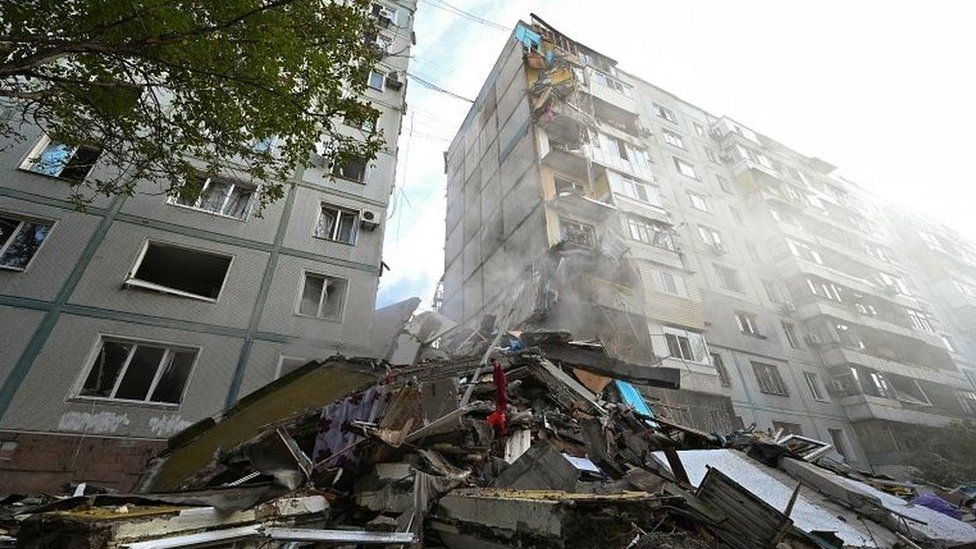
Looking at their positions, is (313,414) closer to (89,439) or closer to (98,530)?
(98,530)

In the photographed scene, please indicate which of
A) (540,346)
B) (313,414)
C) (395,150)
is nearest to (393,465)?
(313,414)

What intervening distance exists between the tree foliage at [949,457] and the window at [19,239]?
30725 mm

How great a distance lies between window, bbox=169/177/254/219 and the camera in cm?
1166

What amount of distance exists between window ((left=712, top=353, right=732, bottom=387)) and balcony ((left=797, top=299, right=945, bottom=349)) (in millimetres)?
9415

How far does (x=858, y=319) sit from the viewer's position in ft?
79.8

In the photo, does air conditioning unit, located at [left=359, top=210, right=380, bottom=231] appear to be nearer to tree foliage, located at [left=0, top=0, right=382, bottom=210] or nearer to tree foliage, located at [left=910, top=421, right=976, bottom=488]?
tree foliage, located at [left=0, top=0, right=382, bottom=210]

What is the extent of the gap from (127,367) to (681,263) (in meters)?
21.3

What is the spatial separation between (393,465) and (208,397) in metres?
7.20

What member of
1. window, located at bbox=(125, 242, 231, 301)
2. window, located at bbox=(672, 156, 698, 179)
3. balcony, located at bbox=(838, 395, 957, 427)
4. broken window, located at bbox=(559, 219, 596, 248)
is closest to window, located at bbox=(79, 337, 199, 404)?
window, located at bbox=(125, 242, 231, 301)

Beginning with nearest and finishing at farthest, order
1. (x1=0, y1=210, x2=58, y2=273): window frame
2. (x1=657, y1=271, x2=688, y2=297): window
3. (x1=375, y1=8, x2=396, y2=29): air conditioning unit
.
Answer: (x1=0, y1=210, x2=58, y2=273): window frame
(x1=657, y1=271, x2=688, y2=297): window
(x1=375, y1=8, x2=396, y2=29): air conditioning unit

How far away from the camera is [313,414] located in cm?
640

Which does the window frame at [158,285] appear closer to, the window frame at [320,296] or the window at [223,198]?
the window at [223,198]

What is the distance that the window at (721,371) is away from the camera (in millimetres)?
17875

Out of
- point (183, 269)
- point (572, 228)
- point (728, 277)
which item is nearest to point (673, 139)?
point (728, 277)
